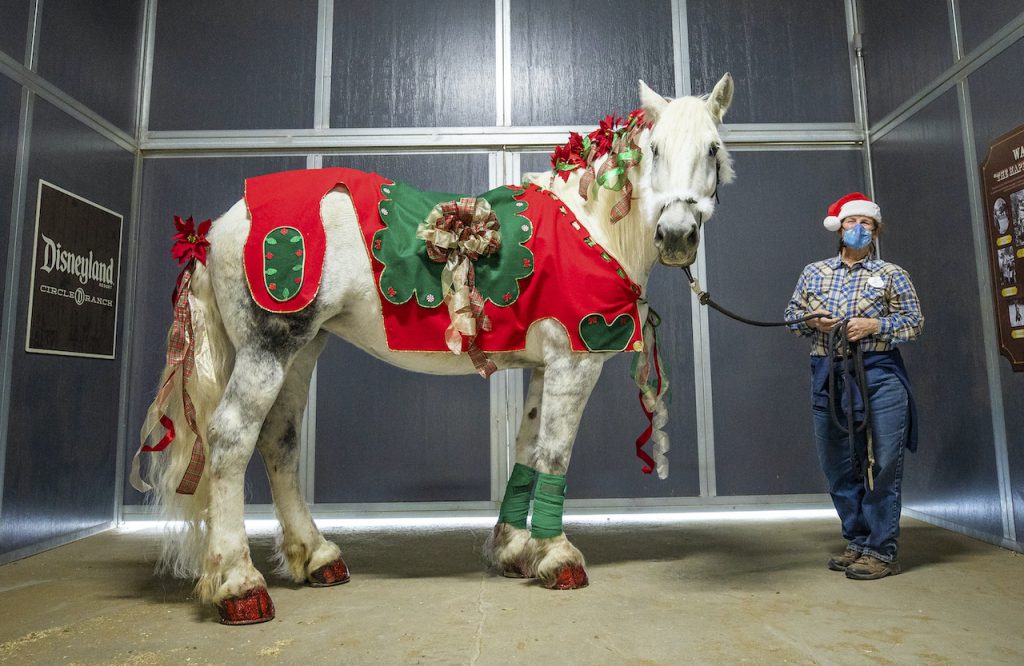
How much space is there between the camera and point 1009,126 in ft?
9.50

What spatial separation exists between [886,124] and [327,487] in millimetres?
4149

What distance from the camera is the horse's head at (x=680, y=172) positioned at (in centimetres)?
Result: 205

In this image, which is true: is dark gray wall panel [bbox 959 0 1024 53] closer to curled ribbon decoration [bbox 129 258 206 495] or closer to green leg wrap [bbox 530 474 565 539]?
green leg wrap [bbox 530 474 565 539]

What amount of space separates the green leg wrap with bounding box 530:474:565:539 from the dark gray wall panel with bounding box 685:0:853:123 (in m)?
2.99

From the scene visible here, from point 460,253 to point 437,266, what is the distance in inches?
3.8

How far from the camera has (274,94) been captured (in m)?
4.12

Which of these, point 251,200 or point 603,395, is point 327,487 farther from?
point 251,200

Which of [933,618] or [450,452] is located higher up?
[450,452]

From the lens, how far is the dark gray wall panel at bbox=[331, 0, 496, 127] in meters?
4.11

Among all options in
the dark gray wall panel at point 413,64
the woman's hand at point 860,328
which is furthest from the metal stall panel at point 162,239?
the woman's hand at point 860,328

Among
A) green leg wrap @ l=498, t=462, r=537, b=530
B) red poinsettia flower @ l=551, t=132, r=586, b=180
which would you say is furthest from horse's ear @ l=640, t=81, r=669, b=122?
green leg wrap @ l=498, t=462, r=537, b=530

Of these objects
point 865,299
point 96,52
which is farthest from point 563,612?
point 96,52

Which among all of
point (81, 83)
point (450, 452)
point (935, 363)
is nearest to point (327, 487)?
point (450, 452)

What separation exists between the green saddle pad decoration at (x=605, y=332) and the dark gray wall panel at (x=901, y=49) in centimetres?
259
